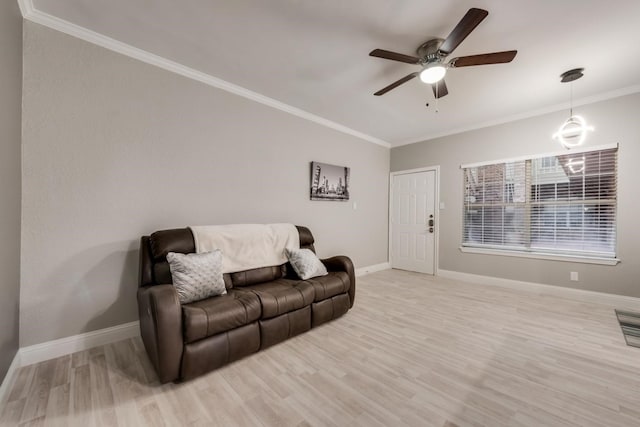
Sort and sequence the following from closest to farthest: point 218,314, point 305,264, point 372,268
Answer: point 218,314 < point 305,264 < point 372,268

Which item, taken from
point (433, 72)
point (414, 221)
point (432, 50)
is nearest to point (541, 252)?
point (414, 221)

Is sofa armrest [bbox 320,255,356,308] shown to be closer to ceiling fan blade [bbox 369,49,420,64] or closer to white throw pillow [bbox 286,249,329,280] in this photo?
white throw pillow [bbox 286,249,329,280]

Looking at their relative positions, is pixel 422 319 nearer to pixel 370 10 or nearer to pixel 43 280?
pixel 370 10

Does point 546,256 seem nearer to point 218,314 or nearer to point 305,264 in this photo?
point 305,264

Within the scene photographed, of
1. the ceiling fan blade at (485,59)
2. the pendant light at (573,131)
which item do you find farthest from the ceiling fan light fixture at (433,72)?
the pendant light at (573,131)

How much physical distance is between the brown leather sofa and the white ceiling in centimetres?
173

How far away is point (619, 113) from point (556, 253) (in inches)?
74.0

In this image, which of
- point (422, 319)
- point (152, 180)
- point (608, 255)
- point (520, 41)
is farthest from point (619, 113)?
point (152, 180)

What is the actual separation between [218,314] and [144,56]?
2450 mm

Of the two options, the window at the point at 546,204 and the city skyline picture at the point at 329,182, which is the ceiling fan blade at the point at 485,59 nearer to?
the city skyline picture at the point at 329,182

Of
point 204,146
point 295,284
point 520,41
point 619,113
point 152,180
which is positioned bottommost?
point 295,284

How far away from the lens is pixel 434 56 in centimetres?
215

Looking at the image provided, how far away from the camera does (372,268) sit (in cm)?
489

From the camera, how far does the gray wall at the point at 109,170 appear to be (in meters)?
1.92
